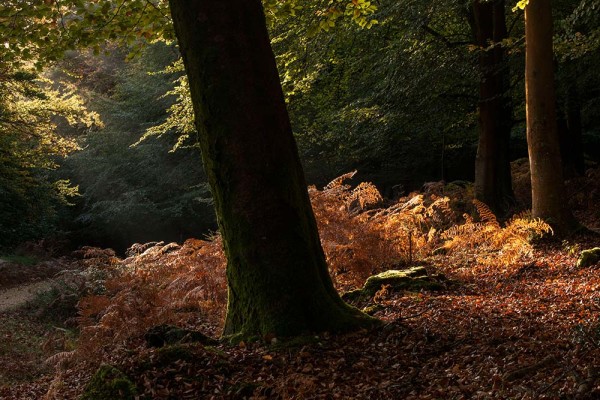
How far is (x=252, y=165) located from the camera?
5.14 meters

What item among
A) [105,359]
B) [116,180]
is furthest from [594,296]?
[116,180]

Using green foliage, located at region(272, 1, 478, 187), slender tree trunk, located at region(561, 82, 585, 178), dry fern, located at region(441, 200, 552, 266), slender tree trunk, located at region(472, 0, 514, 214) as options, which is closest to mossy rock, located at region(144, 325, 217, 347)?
dry fern, located at region(441, 200, 552, 266)

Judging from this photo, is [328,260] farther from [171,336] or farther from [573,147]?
[573,147]

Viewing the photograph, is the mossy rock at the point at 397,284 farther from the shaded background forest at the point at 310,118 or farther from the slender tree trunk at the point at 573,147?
the slender tree trunk at the point at 573,147

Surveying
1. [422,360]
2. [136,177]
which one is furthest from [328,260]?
[136,177]

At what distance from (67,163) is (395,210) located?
19005 millimetres

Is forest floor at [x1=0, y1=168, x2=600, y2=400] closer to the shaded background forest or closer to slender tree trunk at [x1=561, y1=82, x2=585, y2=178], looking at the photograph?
the shaded background forest

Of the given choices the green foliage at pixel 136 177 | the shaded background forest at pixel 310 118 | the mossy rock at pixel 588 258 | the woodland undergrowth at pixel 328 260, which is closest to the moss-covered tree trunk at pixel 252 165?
the woodland undergrowth at pixel 328 260

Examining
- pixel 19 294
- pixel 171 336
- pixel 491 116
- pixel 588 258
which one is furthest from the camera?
pixel 19 294

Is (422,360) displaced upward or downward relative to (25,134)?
downward

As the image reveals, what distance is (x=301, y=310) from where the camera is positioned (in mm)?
5289

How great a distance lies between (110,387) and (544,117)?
7559mm

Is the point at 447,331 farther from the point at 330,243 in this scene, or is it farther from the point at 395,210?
the point at 395,210

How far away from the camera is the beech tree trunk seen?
9.31 meters
